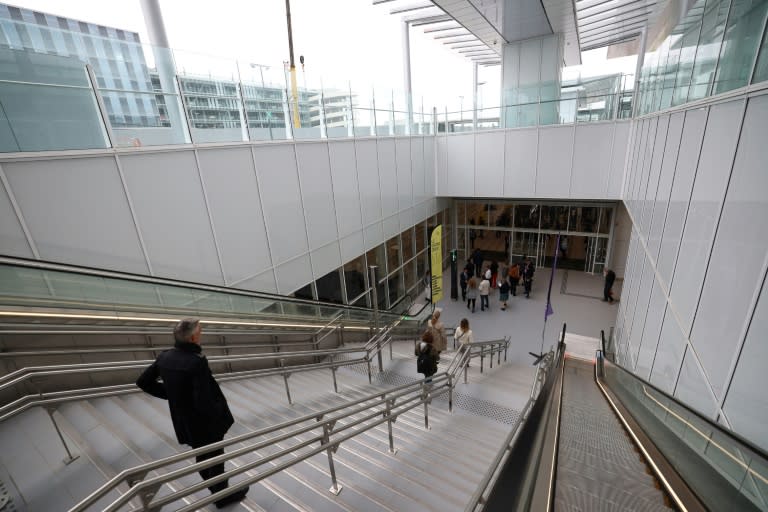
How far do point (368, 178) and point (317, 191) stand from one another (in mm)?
2455

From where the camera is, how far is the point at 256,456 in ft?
10.9

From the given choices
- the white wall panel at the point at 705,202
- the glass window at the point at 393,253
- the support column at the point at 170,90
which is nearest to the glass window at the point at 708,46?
the white wall panel at the point at 705,202

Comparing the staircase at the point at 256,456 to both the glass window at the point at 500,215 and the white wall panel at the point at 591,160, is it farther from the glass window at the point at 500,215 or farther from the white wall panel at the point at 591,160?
the glass window at the point at 500,215

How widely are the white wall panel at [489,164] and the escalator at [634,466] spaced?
11.8m

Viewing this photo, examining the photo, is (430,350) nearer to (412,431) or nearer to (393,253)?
(412,431)

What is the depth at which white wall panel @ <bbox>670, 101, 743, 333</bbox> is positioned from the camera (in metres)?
3.10

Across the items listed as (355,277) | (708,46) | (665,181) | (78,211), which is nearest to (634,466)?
(708,46)

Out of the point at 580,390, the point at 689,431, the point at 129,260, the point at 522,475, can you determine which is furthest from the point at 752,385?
the point at 129,260

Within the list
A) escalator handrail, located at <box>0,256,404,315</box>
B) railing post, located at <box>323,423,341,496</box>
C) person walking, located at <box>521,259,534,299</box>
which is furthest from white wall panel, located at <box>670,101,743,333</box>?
person walking, located at <box>521,259,534,299</box>

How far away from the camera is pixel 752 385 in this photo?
2.33 m

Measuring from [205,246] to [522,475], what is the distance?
6.02 meters

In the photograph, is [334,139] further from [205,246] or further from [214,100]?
[205,246]

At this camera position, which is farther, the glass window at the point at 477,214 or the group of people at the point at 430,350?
the glass window at the point at 477,214

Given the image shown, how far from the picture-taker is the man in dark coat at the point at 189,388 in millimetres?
2539
